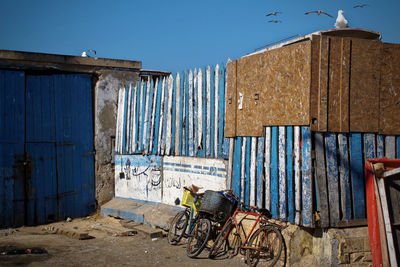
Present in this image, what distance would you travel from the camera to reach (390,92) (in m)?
5.71

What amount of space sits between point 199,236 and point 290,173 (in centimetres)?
189

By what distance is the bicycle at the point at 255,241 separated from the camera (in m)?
5.58

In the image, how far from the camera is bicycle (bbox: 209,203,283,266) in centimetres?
558

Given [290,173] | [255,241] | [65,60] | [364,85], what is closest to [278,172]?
[290,173]

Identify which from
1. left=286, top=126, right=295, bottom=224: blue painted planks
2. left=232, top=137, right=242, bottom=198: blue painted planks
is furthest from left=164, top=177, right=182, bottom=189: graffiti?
left=286, top=126, right=295, bottom=224: blue painted planks

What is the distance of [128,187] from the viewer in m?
10.1

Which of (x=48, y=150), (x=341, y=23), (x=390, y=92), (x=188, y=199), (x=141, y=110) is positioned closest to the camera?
(x=390, y=92)

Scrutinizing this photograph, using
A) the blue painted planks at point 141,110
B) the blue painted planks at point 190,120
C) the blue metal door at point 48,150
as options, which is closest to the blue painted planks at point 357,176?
the blue painted planks at point 190,120

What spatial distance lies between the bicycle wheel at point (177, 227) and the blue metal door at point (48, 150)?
392 centimetres

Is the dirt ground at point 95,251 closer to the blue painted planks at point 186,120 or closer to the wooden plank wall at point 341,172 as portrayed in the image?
the wooden plank wall at point 341,172

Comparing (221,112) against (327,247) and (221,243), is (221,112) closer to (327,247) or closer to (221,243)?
(221,243)

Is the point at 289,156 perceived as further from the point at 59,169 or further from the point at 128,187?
the point at 59,169

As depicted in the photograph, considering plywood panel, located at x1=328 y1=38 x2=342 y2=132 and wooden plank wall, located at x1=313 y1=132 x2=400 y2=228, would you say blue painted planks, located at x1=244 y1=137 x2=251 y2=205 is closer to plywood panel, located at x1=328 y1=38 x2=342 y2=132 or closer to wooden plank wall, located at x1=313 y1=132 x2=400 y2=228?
wooden plank wall, located at x1=313 y1=132 x2=400 y2=228

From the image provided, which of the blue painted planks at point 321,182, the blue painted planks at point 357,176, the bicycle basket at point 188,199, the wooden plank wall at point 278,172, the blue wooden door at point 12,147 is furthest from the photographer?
the blue wooden door at point 12,147
